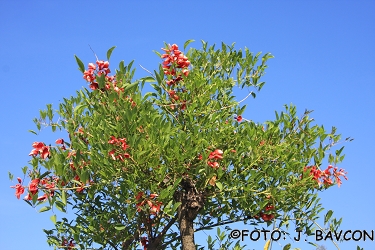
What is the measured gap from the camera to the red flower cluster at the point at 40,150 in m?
7.83

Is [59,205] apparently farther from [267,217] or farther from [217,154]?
[267,217]

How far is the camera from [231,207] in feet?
27.6

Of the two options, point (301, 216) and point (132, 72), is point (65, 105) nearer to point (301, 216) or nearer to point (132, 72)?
point (132, 72)

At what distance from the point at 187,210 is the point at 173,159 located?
130 cm

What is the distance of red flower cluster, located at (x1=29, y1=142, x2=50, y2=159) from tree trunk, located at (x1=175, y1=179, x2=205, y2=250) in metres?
2.24

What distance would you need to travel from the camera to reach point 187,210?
26.6ft

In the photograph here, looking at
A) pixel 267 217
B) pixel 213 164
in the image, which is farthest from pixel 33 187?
pixel 267 217

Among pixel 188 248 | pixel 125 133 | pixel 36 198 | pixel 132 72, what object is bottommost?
pixel 188 248

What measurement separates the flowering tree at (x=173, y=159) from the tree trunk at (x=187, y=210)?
0.02 meters

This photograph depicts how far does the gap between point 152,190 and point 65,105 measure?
275 centimetres

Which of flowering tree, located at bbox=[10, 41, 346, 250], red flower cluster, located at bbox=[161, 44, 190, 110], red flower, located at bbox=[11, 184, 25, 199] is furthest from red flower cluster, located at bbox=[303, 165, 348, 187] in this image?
red flower, located at bbox=[11, 184, 25, 199]

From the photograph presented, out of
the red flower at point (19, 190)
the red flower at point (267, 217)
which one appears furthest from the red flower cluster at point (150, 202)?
the red flower at point (267, 217)

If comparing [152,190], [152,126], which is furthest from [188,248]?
[152,126]

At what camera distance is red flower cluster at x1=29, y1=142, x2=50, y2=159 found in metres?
7.83
